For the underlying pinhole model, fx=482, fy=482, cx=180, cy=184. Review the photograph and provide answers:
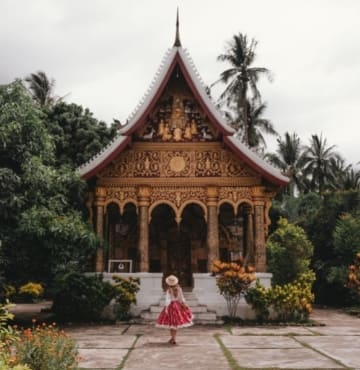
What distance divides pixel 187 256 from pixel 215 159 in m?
3.94

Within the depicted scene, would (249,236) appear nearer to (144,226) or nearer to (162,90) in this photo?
(144,226)

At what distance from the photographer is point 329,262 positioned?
2098 centimetres

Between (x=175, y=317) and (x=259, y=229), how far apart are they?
518cm

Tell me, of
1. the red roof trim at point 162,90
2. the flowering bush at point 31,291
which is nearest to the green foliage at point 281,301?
the red roof trim at point 162,90

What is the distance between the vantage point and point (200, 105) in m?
13.9

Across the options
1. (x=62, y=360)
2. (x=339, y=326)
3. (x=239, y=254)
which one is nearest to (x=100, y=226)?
(x=239, y=254)

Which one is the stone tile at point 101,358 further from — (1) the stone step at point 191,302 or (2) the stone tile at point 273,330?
(1) the stone step at point 191,302

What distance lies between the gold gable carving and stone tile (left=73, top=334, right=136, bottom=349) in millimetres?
5320

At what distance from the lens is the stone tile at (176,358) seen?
21.2 feet

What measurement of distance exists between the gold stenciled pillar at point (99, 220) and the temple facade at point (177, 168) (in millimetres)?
28

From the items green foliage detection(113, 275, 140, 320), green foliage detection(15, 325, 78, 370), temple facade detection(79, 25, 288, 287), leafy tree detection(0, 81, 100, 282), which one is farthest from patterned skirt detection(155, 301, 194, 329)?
green foliage detection(15, 325, 78, 370)

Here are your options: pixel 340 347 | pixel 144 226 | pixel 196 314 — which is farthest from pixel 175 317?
pixel 144 226

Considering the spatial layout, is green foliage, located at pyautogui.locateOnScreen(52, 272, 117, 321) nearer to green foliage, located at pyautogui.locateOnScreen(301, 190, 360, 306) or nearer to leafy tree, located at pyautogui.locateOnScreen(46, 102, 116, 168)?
leafy tree, located at pyautogui.locateOnScreen(46, 102, 116, 168)

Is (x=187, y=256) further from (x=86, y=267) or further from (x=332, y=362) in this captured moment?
(x=332, y=362)
